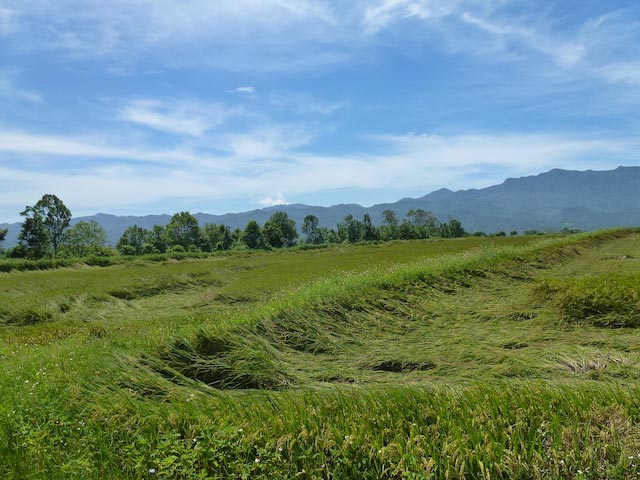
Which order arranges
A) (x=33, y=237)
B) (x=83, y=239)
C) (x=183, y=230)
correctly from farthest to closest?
(x=183, y=230)
(x=83, y=239)
(x=33, y=237)

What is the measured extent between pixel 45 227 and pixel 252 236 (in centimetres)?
3767

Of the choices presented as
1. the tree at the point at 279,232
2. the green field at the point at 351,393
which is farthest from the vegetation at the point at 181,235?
the green field at the point at 351,393

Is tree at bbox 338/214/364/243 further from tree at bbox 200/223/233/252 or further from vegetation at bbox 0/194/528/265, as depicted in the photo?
tree at bbox 200/223/233/252

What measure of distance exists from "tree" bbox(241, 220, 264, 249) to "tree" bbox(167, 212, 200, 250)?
10351 mm

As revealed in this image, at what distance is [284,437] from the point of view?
9.73 feet

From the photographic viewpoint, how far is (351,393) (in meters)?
3.66

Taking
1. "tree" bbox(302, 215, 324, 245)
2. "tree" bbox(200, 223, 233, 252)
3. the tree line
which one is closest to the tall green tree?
the tree line

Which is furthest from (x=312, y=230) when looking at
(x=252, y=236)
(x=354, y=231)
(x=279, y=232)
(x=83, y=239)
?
(x=83, y=239)

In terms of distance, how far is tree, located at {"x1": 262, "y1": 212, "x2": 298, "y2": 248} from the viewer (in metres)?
90.1

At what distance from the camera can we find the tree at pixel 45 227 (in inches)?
2179

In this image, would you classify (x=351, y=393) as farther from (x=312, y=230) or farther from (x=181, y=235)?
(x=312, y=230)

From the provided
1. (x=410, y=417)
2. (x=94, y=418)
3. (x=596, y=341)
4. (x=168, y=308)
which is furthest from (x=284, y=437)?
(x=168, y=308)

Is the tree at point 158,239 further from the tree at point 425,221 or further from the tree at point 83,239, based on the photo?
the tree at point 425,221

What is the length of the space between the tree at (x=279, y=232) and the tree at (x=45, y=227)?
3805cm
